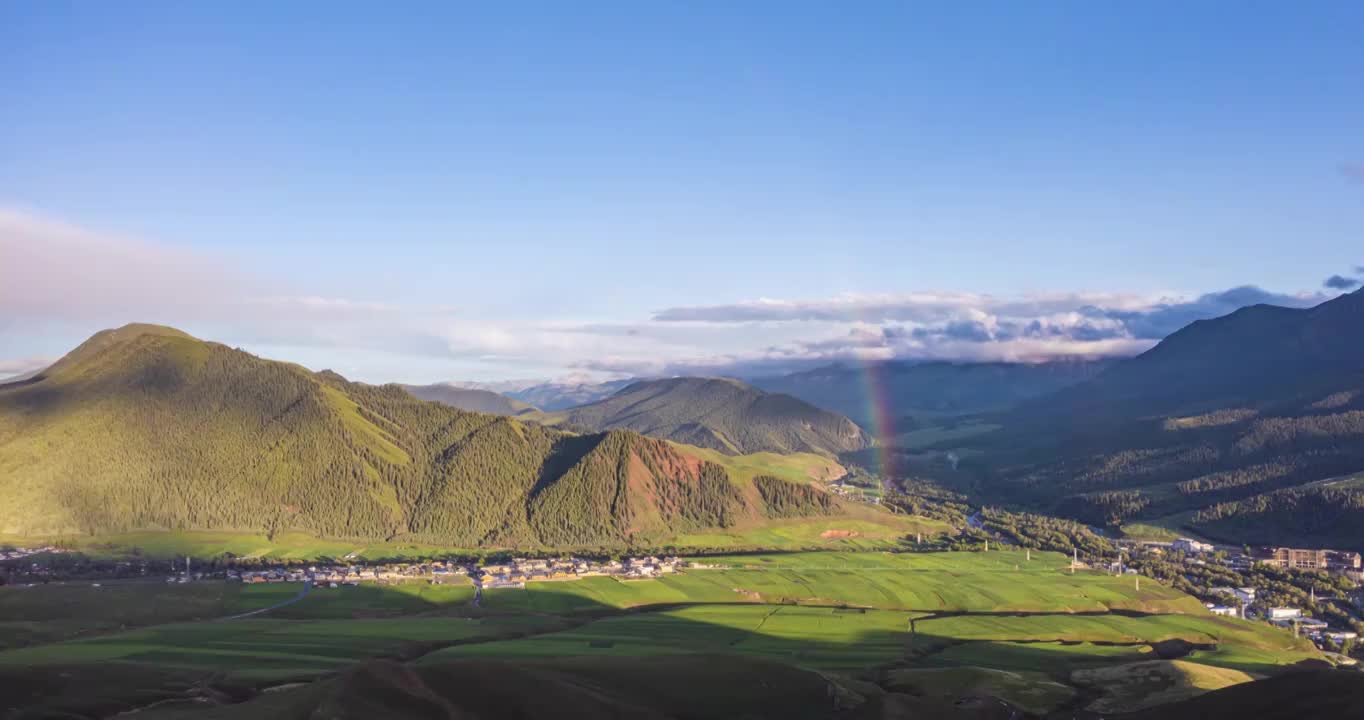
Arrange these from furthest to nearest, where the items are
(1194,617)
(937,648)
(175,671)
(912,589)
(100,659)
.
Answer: (912,589)
(1194,617)
(937,648)
(100,659)
(175,671)

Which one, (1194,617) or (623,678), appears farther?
(1194,617)

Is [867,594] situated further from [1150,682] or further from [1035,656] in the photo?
[1150,682]

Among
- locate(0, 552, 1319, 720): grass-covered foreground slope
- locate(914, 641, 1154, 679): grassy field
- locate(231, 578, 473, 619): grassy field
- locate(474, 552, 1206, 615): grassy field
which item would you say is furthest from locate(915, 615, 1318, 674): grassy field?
locate(231, 578, 473, 619): grassy field

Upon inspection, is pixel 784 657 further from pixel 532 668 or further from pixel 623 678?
pixel 532 668

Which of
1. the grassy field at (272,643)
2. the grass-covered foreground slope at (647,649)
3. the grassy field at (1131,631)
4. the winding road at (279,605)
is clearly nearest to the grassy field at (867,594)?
the grass-covered foreground slope at (647,649)

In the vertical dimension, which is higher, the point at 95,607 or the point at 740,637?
the point at 95,607

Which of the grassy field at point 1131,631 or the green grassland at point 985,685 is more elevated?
the green grassland at point 985,685

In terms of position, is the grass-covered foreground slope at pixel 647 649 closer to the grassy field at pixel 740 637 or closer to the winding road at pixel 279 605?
the grassy field at pixel 740 637

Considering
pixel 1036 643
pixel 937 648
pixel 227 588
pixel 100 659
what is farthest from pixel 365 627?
pixel 1036 643

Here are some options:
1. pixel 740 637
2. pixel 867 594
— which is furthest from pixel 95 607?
pixel 867 594

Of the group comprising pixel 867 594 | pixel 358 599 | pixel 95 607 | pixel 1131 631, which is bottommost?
pixel 1131 631

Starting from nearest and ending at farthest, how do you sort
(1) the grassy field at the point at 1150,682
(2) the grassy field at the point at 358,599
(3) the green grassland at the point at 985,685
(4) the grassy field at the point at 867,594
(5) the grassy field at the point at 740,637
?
1. (3) the green grassland at the point at 985,685
2. (1) the grassy field at the point at 1150,682
3. (5) the grassy field at the point at 740,637
4. (2) the grassy field at the point at 358,599
5. (4) the grassy field at the point at 867,594
